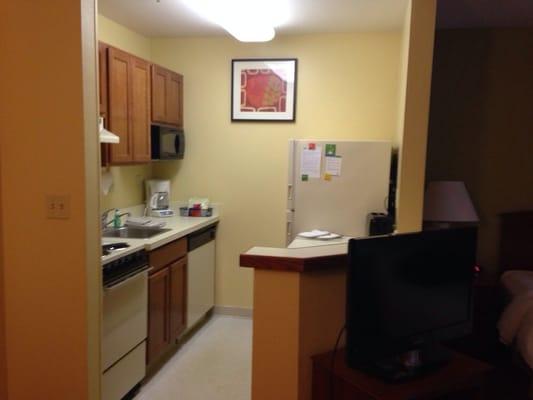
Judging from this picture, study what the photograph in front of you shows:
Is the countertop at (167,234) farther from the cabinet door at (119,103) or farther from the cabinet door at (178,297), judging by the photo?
the cabinet door at (119,103)

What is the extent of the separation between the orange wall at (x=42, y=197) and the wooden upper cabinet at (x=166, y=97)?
1603mm

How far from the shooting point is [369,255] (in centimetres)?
150

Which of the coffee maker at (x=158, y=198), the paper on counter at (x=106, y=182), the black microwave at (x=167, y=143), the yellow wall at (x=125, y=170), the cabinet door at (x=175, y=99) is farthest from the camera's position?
the coffee maker at (x=158, y=198)

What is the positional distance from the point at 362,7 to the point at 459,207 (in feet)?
5.19

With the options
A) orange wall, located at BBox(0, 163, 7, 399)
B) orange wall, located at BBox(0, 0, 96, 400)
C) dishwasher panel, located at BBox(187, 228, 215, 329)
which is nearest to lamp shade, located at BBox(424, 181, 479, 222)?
dishwasher panel, located at BBox(187, 228, 215, 329)

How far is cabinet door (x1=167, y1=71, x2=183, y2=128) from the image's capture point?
12.7 ft

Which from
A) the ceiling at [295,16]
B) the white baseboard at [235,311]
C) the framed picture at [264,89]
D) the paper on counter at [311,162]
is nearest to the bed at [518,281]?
the paper on counter at [311,162]

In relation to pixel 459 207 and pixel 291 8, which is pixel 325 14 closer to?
pixel 291 8

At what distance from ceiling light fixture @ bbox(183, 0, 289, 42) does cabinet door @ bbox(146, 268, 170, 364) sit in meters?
1.80

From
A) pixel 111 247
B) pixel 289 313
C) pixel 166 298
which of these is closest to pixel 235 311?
pixel 166 298

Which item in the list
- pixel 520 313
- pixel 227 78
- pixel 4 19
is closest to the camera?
pixel 4 19

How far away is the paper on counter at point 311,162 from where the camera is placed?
355cm

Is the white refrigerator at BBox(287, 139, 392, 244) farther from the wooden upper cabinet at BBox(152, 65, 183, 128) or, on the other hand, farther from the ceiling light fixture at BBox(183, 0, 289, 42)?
the wooden upper cabinet at BBox(152, 65, 183, 128)

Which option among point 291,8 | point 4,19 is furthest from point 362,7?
point 4,19
